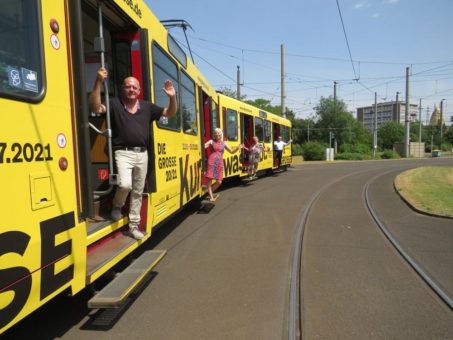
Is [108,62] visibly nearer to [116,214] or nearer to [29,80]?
[116,214]

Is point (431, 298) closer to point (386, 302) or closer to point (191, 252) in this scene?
point (386, 302)

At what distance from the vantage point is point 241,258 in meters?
5.42

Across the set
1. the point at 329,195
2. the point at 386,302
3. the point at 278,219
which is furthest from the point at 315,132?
the point at 386,302

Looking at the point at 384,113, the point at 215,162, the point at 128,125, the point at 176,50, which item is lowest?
the point at 215,162

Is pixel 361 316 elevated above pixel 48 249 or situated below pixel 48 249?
below

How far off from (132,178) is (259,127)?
12.5m

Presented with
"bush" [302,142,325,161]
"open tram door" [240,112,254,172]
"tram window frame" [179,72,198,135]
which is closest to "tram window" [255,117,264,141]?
"open tram door" [240,112,254,172]

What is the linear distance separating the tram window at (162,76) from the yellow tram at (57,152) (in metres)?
0.06

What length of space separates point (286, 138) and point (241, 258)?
17.5 m

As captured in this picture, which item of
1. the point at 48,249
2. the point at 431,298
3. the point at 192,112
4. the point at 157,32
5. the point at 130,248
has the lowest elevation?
the point at 431,298

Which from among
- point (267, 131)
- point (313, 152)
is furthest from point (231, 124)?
point (313, 152)

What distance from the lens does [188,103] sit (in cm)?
727

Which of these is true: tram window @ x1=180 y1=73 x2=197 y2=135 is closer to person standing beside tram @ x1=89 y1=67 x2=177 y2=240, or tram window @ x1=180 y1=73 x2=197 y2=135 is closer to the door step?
person standing beside tram @ x1=89 y1=67 x2=177 y2=240

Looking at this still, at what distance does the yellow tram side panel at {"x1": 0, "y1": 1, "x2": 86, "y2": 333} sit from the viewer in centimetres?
231
